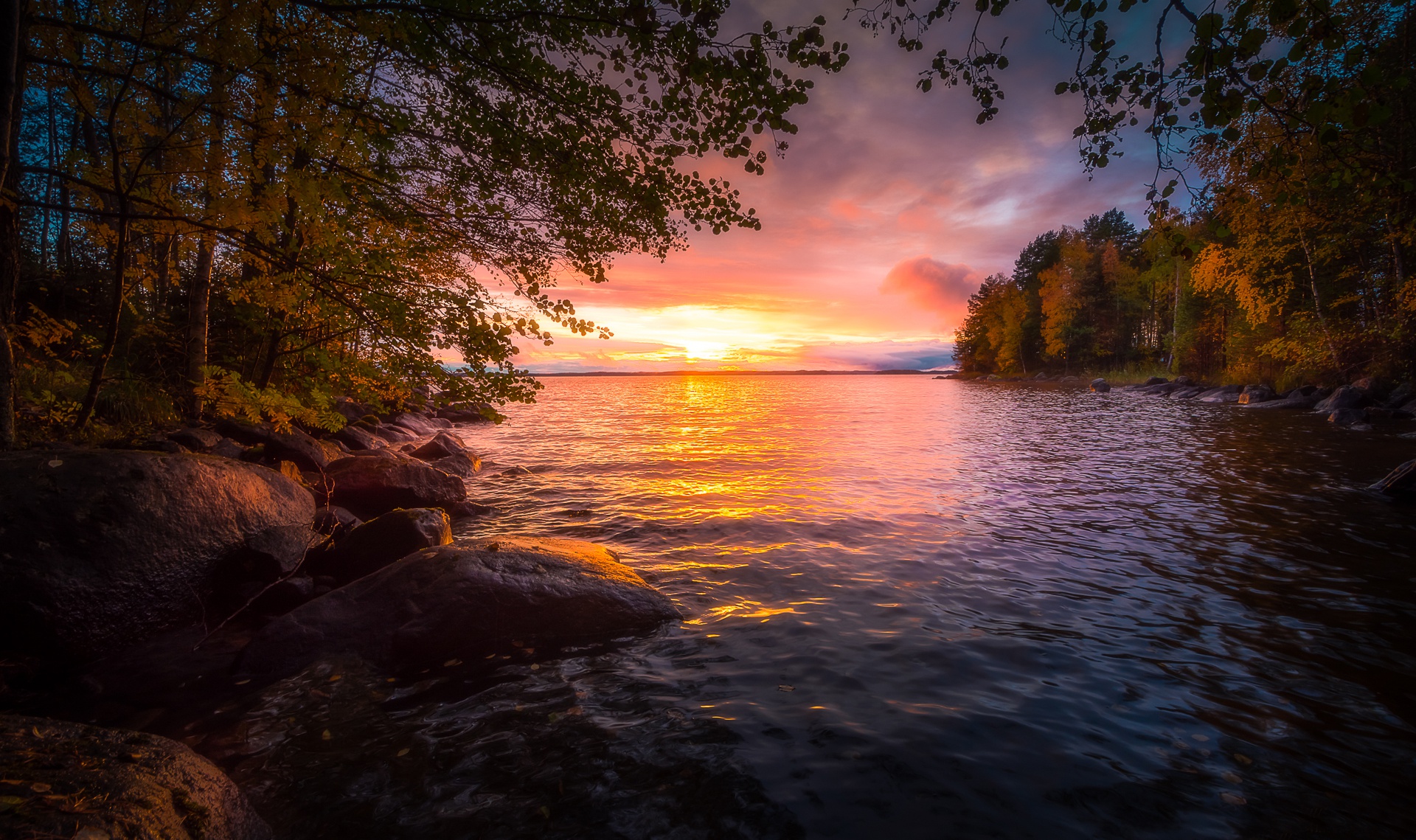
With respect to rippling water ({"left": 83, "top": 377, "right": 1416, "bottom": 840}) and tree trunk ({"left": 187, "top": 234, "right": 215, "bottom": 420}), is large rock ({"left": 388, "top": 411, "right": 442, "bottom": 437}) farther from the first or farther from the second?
rippling water ({"left": 83, "top": 377, "right": 1416, "bottom": 840})

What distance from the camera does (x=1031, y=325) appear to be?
7031 centimetres

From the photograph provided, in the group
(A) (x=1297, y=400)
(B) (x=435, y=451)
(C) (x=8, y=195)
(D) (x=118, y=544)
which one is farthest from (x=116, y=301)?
(A) (x=1297, y=400)

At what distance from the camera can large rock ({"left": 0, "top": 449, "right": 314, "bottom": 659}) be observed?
4492 millimetres

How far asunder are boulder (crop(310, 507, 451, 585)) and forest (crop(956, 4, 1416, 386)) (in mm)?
8556

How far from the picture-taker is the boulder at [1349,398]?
2222 cm

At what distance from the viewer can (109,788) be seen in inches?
95.8

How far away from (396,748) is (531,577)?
2.10 metres

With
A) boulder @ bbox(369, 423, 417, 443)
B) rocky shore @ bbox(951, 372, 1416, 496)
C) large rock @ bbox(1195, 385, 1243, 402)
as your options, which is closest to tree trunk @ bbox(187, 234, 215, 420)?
boulder @ bbox(369, 423, 417, 443)

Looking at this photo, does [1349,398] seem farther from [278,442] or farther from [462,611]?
[278,442]

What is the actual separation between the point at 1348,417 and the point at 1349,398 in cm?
433

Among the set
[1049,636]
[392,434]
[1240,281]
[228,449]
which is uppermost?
[1240,281]

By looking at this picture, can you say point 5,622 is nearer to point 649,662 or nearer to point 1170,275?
point 649,662

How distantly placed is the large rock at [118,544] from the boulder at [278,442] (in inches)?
171

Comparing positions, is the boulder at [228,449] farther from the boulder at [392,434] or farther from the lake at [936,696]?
the boulder at [392,434]
